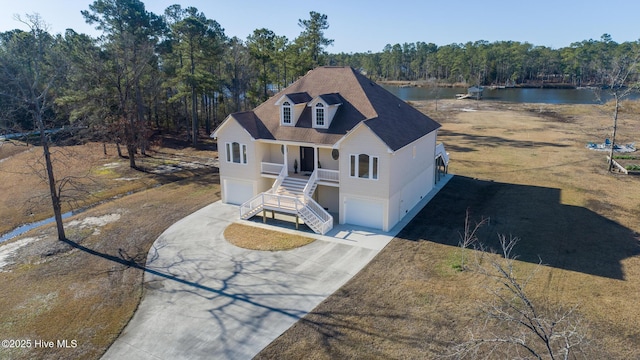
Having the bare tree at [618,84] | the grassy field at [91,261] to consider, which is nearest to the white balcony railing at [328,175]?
the grassy field at [91,261]

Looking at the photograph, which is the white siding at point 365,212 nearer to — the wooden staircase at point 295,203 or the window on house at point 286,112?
the wooden staircase at point 295,203

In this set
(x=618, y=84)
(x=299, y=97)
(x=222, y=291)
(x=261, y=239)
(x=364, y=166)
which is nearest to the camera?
(x=222, y=291)

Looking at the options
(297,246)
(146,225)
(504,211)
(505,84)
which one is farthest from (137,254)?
(505,84)

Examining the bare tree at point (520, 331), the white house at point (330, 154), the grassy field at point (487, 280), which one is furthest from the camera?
the white house at point (330, 154)

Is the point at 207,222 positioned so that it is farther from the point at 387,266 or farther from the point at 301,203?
the point at 387,266

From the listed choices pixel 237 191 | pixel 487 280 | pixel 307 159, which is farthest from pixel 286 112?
pixel 487 280

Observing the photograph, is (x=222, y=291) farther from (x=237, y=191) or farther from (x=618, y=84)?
(x=618, y=84)

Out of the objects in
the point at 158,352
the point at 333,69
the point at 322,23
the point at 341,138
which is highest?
the point at 322,23
